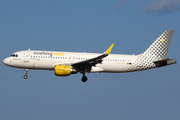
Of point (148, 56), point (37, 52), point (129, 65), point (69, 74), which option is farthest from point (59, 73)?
point (148, 56)

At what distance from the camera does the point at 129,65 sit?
5062cm

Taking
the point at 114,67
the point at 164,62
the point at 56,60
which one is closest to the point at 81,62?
the point at 56,60

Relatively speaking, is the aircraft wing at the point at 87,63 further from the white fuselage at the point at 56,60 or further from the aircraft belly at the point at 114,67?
the aircraft belly at the point at 114,67

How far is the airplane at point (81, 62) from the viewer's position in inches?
1897

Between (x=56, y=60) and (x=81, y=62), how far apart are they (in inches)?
153

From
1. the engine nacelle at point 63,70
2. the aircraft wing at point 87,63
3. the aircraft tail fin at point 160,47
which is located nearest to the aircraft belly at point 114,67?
the aircraft wing at point 87,63

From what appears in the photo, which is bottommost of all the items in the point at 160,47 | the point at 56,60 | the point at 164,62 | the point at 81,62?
the point at 164,62

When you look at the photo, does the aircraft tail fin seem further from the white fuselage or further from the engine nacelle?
the engine nacelle

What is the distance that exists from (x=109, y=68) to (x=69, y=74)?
5877 mm

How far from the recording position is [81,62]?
47.1m

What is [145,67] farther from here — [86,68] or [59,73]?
[59,73]

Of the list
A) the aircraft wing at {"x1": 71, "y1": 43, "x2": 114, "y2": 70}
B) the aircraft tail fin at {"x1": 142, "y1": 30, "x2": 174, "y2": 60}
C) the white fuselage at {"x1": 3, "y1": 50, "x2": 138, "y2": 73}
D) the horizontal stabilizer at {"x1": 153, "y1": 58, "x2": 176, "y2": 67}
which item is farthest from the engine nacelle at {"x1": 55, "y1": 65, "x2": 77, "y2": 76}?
the horizontal stabilizer at {"x1": 153, "y1": 58, "x2": 176, "y2": 67}

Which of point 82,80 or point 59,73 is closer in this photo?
point 59,73

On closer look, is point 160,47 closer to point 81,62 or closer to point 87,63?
point 87,63
